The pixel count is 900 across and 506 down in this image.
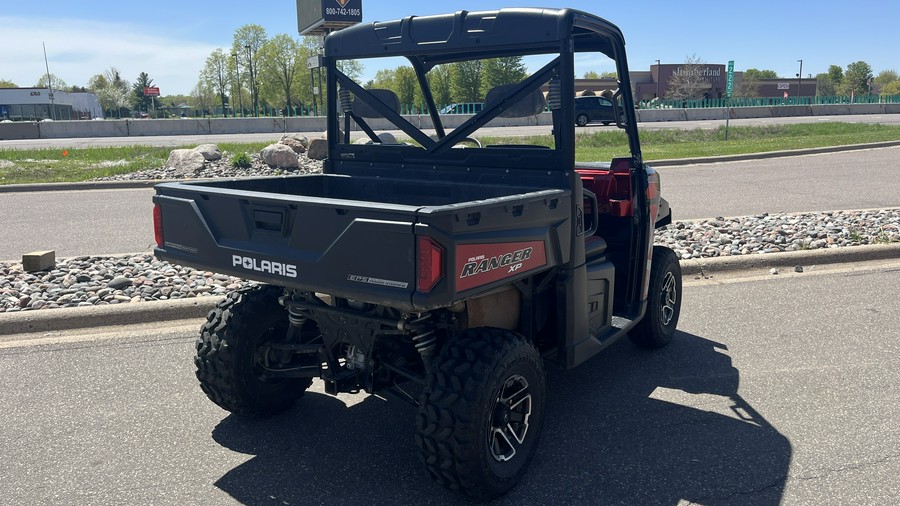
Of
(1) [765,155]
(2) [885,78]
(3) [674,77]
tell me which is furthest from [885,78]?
(1) [765,155]

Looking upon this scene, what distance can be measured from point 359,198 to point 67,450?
2.20m

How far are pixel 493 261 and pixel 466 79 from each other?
197 centimetres

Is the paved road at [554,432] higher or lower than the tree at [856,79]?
lower

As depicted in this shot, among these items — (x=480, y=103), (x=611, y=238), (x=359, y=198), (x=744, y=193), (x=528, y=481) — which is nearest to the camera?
(x=528, y=481)

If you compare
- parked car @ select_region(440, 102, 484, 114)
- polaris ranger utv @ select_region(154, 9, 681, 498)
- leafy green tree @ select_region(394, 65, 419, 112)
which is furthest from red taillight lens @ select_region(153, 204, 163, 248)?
parked car @ select_region(440, 102, 484, 114)

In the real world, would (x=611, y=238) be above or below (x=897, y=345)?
above

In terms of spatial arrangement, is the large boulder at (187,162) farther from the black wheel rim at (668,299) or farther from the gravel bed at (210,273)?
the black wheel rim at (668,299)

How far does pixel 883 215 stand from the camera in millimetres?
9938

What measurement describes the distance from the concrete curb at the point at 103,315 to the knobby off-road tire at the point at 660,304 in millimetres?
3577

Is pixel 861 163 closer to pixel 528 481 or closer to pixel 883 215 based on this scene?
pixel 883 215

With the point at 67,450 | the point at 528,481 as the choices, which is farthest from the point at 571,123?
the point at 67,450

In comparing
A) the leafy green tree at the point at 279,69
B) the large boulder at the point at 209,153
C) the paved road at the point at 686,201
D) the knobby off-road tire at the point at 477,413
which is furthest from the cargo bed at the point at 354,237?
the leafy green tree at the point at 279,69

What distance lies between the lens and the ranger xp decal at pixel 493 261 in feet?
9.90

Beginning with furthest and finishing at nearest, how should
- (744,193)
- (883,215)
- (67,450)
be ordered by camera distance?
(744,193), (883,215), (67,450)
